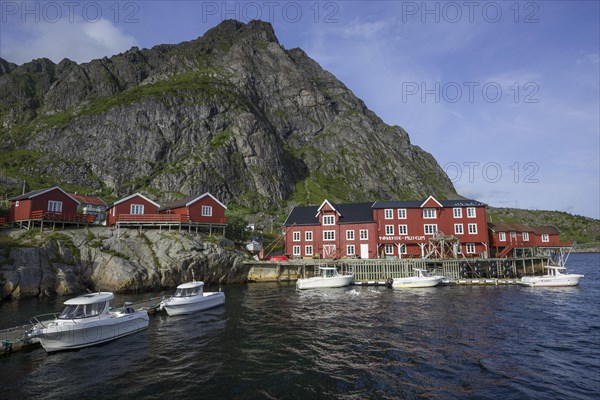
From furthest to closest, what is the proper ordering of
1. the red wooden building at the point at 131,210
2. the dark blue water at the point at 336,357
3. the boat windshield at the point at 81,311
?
the red wooden building at the point at 131,210
the boat windshield at the point at 81,311
the dark blue water at the point at 336,357

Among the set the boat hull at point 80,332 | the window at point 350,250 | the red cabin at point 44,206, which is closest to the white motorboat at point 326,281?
the window at point 350,250

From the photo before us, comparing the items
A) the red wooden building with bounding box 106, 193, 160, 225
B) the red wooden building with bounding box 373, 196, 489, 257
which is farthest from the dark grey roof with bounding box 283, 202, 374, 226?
the red wooden building with bounding box 106, 193, 160, 225

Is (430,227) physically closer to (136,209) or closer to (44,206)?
(136,209)

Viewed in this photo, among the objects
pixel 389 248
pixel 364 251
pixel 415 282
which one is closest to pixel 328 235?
pixel 364 251

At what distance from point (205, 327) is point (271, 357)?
10.0m

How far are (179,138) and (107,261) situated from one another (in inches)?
3687

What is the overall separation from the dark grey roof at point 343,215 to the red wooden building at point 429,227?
2.77 meters

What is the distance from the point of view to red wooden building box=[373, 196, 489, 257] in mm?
61125

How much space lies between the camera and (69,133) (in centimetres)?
12688

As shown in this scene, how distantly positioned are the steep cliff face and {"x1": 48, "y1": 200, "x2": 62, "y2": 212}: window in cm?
5414

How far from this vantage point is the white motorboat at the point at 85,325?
22.8m

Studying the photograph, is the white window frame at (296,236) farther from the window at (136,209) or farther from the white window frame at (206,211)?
the window at (136,209)

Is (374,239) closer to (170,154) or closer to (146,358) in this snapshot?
(146,358)

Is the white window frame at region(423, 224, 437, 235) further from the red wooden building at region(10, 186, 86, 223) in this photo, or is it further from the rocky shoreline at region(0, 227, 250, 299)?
the red wooden building at region(10, 186, 86, 223)
